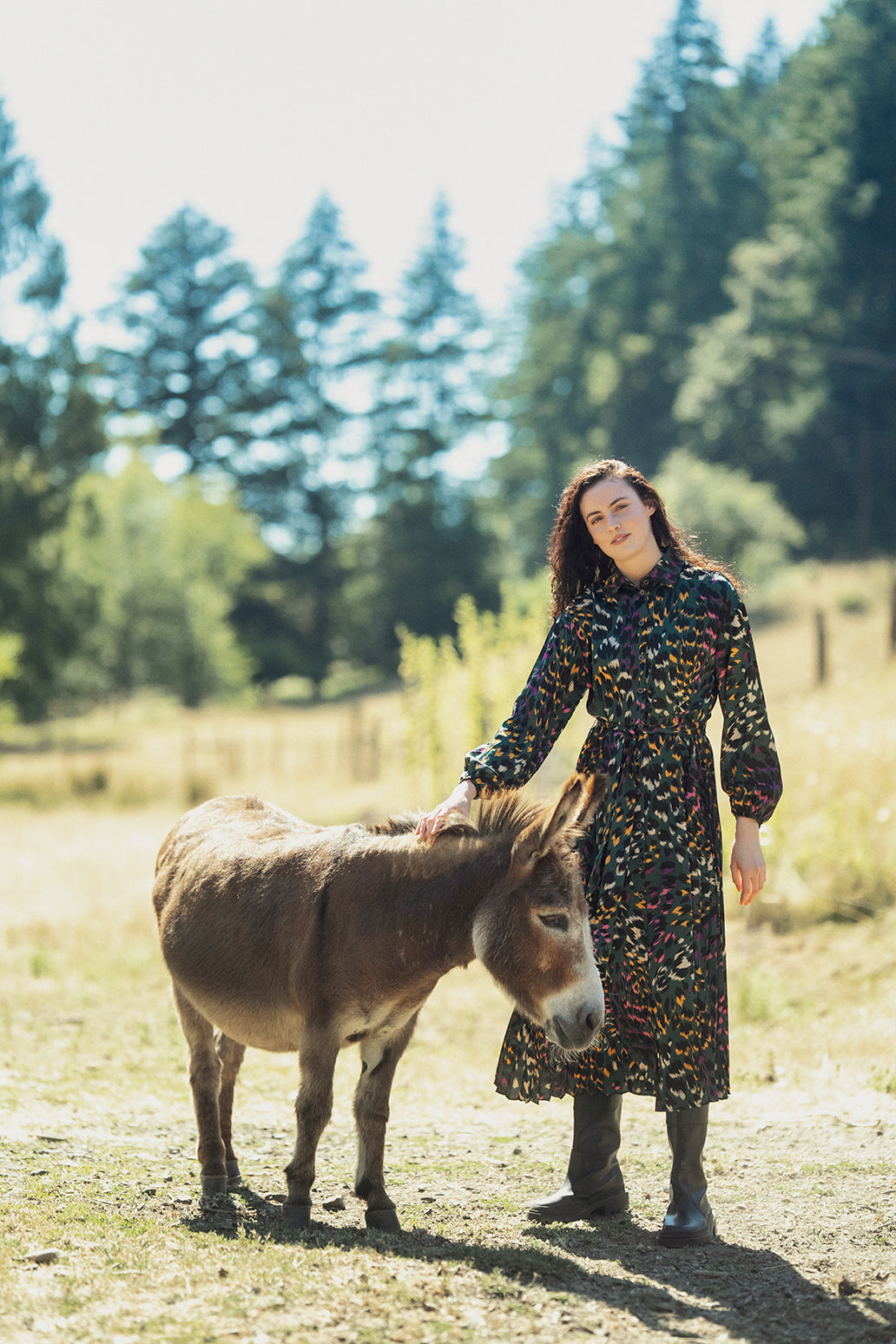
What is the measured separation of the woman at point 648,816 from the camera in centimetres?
366

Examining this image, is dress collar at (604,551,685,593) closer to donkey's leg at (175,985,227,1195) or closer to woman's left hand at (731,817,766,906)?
woman's left hand at (731,817,766,906)

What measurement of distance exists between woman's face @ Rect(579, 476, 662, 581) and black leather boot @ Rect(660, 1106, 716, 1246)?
170cm

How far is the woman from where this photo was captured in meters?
3.66

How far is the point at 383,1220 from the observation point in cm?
370

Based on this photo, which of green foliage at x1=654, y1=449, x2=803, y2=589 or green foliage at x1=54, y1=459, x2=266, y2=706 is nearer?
green foliage at x1=654, y1=449, x2=803, y2=589

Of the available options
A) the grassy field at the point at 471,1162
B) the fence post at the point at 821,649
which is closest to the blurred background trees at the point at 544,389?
the fence post at the point at 821,649

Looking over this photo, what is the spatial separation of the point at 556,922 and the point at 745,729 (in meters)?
0.94

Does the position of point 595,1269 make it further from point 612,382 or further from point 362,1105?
point 612,382

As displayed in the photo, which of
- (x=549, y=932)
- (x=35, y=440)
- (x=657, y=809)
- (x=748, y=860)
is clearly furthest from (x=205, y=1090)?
(x=35, y=440)

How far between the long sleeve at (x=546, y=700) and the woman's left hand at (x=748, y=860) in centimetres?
65

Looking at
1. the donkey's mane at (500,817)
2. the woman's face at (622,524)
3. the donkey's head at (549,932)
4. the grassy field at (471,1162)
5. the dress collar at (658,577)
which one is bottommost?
the grassy field at (471,1162)

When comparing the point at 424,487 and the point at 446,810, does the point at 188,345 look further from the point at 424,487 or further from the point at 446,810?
the point at 446,810

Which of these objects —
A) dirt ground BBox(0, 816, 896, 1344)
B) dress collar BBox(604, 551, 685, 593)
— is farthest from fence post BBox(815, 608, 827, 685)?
dress collar BBox(604, 551, 685, 593)

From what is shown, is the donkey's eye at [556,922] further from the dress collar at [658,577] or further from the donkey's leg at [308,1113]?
the dress collar at [658,577]
